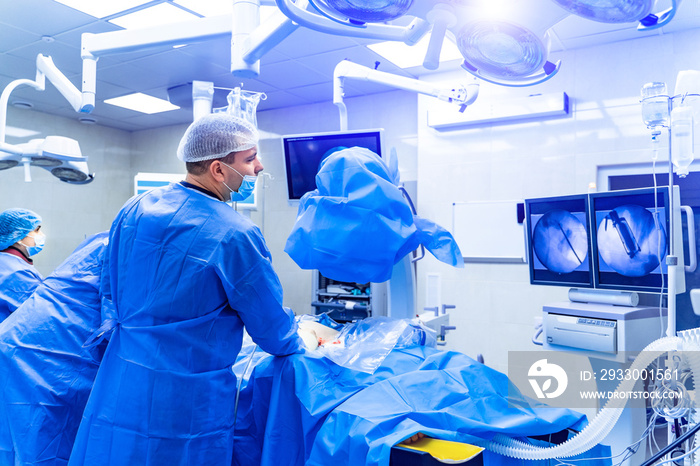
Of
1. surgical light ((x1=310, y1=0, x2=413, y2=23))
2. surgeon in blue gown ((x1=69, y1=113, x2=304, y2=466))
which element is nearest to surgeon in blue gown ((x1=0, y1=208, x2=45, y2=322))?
surgeon in blue gown ((x1=69, y1=113, x2=304, y2=466))

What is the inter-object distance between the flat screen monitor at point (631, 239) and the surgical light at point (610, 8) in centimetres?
109

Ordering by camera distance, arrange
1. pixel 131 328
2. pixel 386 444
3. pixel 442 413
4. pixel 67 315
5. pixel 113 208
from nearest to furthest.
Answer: pixel 386 444
pixel 442 413
pixel 131 328
pixel 67 315
pixel 113 208

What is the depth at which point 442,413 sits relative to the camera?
4.14 feet

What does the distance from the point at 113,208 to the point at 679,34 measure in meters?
5.74

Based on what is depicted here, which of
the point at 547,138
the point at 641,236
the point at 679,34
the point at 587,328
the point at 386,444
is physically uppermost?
the point at 679,34

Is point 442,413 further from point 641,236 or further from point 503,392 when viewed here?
point 641,236

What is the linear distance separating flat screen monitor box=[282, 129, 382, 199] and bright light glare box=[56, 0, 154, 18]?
48.5 inches

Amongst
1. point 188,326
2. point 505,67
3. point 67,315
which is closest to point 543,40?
point 505,67

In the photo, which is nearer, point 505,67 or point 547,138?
point 505,67

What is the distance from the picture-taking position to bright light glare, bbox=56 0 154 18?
3061 mm

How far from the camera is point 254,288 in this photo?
138cm

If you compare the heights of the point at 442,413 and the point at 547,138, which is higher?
the point at 547,138

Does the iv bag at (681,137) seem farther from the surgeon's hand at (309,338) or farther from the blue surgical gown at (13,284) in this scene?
the blue surgical gown at (13,284)

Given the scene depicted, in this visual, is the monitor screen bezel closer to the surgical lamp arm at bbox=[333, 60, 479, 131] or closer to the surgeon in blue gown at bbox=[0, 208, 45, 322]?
the surgical lamp arm at bbox=[333, 60, 479, 131]
